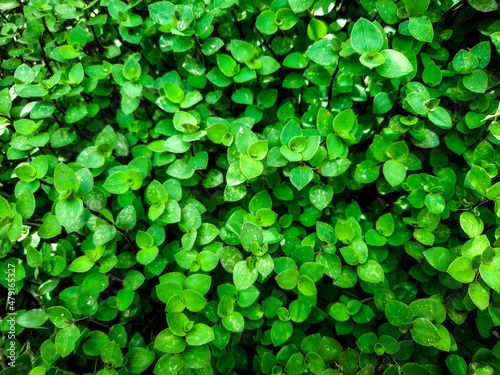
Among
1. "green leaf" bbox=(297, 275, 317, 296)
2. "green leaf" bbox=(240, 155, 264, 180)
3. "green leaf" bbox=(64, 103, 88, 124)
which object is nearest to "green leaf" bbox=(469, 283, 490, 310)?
"green leaf" bbox=(297, 275, 317, 296)

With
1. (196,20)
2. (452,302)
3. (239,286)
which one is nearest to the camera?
(239,286)

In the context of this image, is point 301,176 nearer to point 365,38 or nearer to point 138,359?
point 365,38

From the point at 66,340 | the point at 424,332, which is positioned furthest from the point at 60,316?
the point at 424,332

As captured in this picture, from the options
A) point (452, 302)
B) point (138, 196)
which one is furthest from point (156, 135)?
point (452, 302)

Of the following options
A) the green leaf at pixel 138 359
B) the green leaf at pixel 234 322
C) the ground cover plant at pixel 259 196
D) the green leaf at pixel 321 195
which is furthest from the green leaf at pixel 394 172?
the green leaf at pixel 138 359

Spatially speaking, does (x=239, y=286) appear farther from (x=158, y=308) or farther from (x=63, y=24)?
(x=63, y=24)

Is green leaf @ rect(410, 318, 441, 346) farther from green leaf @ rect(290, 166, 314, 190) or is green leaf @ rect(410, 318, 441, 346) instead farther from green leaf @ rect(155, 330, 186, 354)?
green leaf @ rect(155, 330, 186, 354)

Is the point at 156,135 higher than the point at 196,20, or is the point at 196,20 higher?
the point at 196,20

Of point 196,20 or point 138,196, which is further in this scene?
point 138,196
